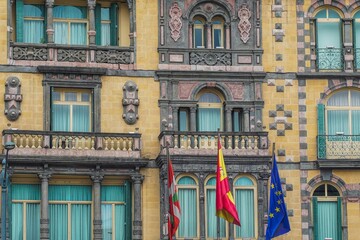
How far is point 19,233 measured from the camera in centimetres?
5359

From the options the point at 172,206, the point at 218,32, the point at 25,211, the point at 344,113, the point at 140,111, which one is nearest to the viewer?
the point at 172,206

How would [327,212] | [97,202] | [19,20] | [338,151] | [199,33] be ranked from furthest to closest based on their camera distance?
1. [199,33]
2. [338,151]
3. [327,212]
4. [19,20]
5. [97,202]

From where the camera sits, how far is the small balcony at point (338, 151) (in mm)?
55656

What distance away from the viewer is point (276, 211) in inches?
2099

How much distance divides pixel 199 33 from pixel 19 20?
8003 mm

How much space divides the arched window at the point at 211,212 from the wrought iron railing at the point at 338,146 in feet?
16.5

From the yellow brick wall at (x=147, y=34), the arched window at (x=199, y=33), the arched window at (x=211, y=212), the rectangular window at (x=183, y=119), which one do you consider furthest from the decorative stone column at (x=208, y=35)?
the arched window at (x=211, y=212)

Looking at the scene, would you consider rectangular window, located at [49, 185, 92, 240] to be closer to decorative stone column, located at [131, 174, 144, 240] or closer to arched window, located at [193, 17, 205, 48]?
decorative stone column, located at [131, 174, 144, 240]

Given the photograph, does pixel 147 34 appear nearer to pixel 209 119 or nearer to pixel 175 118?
pixel 175 118

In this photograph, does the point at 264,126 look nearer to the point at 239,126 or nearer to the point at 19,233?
the point at 239,126

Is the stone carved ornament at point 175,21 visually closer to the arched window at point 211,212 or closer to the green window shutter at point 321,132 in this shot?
the arched window at point 211,212

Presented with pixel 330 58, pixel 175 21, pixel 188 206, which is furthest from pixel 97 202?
pixel 330 58

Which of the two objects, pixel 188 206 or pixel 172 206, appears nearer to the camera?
pixel 172 206

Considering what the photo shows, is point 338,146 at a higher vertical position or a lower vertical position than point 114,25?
lower
